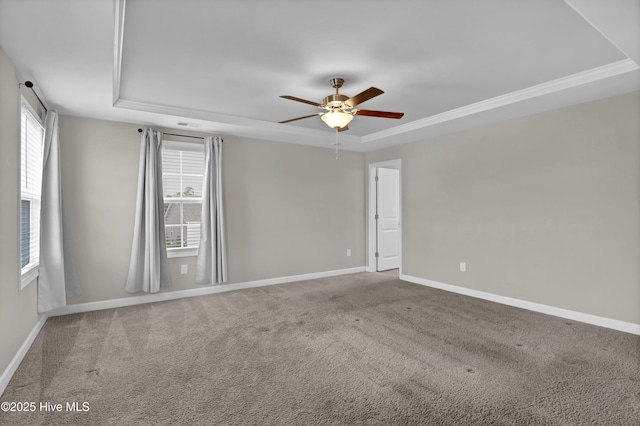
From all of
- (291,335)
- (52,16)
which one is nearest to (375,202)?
(291,335)

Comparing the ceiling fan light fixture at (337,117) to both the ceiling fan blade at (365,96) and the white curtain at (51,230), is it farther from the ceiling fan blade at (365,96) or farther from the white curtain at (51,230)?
the white curtain at (51,230)

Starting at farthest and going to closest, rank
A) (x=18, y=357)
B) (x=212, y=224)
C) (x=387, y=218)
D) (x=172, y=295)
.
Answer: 1. (x=387, y=218)
2. (x=212, y=224)
3. (x=172, y=295)
4. (x=18, y=357)

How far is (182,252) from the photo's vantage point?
484cm

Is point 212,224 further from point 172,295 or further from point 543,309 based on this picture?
point 543,309

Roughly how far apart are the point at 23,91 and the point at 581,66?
15.9ft

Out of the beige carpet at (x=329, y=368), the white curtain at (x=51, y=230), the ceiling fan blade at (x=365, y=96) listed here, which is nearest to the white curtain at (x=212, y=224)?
the beige carpet at (x=329, y=368)

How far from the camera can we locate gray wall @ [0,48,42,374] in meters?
2.45

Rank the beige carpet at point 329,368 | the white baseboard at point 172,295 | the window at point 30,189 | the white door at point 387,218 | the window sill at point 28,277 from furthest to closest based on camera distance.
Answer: the white door at point 387,218 < the white baseboard at point 172,295 < the window at point 30,189 < the window sill at point 28,277 < the beige carpet at point 329,368

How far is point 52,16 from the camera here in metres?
2.01

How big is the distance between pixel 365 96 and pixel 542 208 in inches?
107

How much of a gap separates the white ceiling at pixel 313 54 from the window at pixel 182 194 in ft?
2.14

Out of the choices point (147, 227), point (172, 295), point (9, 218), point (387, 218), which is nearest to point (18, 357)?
point (9, 218)

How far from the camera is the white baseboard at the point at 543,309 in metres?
3.48

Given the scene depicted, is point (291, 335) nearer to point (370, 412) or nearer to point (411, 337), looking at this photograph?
point (411, 337)
